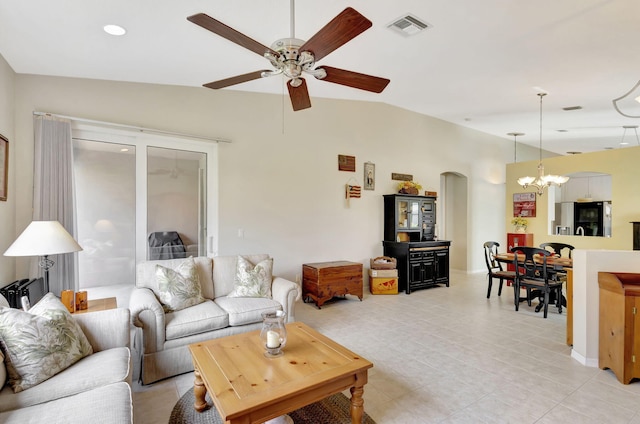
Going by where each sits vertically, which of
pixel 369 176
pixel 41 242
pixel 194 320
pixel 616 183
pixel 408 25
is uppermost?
pixel 408 25

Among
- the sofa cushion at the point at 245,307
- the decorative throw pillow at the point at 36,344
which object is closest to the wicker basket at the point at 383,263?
the sofa cushion at the point at 245,307

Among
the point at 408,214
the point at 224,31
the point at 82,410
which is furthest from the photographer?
the point at 408,214

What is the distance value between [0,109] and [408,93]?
5.03 meters

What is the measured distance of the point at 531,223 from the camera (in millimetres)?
7219

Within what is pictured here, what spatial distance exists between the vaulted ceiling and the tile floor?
299cm

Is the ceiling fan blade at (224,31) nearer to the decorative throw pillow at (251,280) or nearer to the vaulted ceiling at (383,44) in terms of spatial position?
the vaulted ceiling at (383,44)

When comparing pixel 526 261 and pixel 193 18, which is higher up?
pixel 193 18

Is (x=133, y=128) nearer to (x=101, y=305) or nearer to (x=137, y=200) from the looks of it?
(x=137, y=200)

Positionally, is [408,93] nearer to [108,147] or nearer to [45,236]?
[108,147]

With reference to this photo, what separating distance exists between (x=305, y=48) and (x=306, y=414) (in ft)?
7.97

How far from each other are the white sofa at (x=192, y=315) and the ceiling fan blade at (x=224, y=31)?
2.18 meters

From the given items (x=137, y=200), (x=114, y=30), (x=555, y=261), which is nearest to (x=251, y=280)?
(x=137, y=200)

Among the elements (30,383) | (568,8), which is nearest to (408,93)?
(568,8)

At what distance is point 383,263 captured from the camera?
19.0 ft
